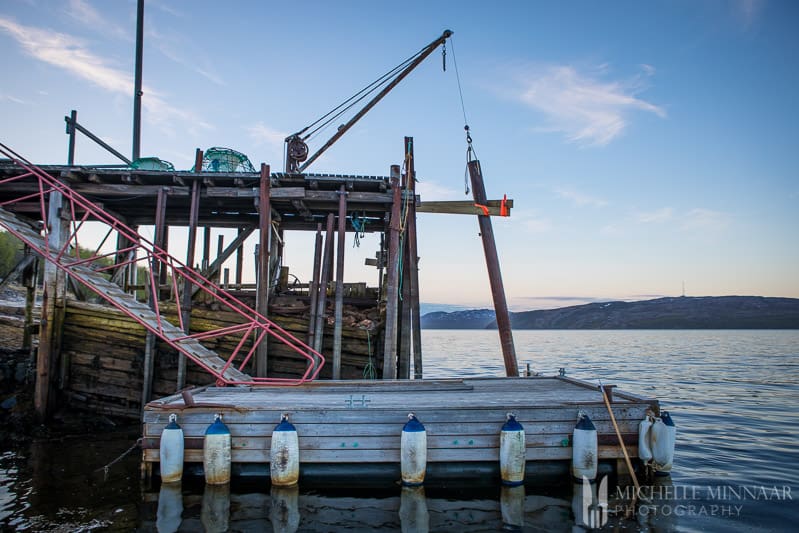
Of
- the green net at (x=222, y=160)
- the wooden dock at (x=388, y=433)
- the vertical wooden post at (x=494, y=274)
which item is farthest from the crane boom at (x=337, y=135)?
the wooden dock at (x=388, y=433)

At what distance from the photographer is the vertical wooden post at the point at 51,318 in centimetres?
1248

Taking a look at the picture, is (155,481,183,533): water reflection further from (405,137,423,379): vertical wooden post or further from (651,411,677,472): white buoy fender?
(651,411,677,472): white buoy fender

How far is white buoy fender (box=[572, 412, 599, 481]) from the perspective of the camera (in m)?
8.15

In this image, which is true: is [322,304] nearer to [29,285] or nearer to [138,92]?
[29,285]

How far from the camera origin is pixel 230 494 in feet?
26.0

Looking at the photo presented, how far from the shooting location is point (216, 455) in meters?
7.86

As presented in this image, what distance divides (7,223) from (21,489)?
634 centimetres

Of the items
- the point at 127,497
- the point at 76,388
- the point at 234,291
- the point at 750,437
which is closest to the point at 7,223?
the point at 76,388

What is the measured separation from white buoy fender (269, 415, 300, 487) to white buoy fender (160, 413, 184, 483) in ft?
4.96

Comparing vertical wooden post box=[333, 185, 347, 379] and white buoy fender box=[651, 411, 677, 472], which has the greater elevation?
vertical wooden post box=[333, 185, 347, 379]

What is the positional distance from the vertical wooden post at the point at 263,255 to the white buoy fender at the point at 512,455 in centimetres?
695

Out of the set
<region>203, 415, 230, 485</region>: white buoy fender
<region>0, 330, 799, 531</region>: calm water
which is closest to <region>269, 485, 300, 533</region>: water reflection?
<region>0, 330, 799, 531</region>: calm water

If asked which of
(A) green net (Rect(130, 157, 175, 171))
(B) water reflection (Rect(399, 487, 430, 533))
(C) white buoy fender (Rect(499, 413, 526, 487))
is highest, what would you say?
(A) green net (Rect(130, 157, 175, 171))

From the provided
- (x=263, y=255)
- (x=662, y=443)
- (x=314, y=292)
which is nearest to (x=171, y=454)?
(x=263, y=255)
